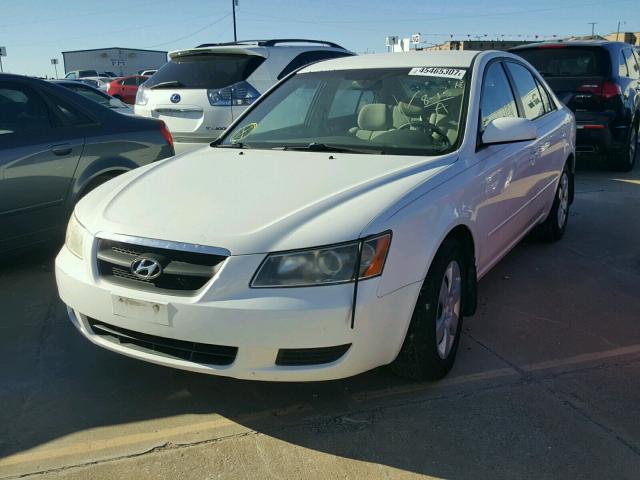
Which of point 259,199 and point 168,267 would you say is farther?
point 259,199

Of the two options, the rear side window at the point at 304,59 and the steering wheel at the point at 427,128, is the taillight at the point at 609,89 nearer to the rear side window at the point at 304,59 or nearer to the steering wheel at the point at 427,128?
the rear side window at the point at 304,59

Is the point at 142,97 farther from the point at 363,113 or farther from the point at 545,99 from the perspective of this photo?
the point at 545,99

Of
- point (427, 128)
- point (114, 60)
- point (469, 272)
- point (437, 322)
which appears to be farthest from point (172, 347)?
point (114, 60)

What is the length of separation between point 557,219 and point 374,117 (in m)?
2.51

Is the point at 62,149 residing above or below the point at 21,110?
below

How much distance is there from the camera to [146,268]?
2.57m

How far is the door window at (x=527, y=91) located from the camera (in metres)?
4.57

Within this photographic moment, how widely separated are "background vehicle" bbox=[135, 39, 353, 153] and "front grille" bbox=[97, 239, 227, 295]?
3812mm

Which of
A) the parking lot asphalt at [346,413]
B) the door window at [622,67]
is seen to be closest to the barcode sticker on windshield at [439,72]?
the parking lot asphalt at [346,413]

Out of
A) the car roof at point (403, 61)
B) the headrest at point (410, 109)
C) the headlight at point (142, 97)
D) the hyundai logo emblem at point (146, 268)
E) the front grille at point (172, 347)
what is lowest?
the front grille at point (172, 347)

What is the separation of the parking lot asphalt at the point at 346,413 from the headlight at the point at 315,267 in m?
0.74

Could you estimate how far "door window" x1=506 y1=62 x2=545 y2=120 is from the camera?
4566mm

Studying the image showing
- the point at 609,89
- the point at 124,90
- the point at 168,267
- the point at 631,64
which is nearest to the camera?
the point at 168,267

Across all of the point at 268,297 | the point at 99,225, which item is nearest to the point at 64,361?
the point at 99,225
